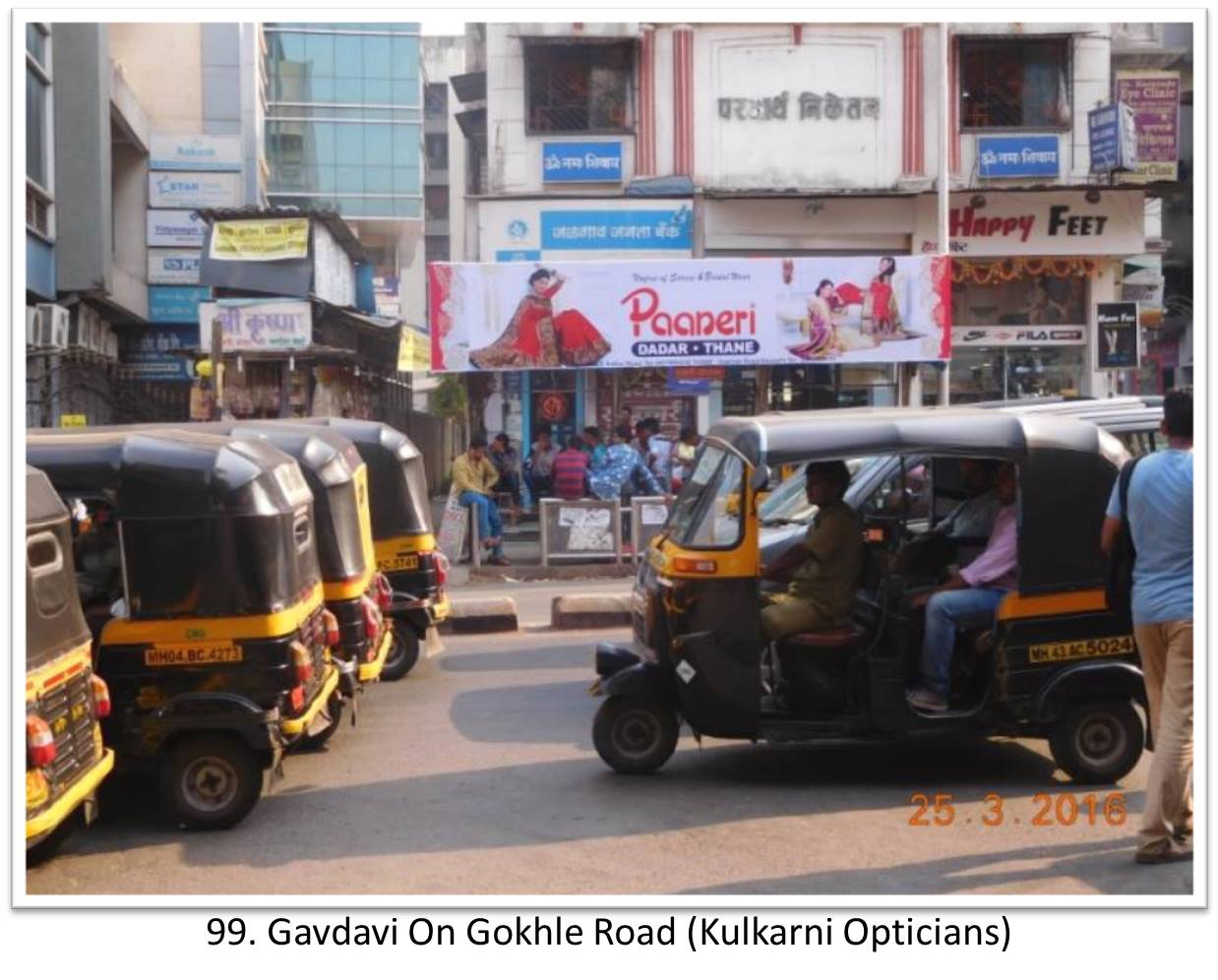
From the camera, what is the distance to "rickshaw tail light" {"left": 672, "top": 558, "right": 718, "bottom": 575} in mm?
7773

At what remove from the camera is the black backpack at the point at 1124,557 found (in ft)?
21.2

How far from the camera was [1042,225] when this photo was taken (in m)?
26.9

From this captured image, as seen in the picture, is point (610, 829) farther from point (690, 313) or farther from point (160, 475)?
point (690, 313)

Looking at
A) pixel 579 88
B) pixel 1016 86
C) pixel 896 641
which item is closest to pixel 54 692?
pixel 896 641

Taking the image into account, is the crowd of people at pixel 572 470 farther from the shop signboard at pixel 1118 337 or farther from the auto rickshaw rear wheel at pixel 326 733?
the auto rickshaw rear wheel at pixel 326 733

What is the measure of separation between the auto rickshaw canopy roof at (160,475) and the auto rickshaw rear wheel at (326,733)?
2.00 m

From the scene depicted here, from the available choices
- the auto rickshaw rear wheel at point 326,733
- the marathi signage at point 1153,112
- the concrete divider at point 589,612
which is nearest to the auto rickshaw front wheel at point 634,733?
the auto rickshaw rear wheel at point 326,733

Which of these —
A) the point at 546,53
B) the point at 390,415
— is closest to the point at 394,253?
the point at 390,415

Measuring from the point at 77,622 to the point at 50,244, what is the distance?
71.4 ft

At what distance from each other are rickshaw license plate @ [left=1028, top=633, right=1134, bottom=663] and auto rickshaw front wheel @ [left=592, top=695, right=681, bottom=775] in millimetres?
1972

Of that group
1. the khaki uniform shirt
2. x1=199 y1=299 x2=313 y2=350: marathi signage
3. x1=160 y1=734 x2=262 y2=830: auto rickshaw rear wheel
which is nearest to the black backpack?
the khaki uniform shirt

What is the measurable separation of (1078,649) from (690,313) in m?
14.3
